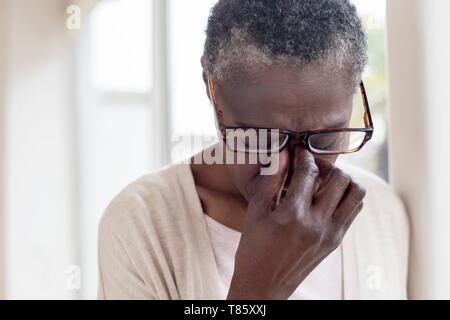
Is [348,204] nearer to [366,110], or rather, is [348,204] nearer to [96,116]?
[366,110]

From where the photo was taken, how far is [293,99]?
561 mm

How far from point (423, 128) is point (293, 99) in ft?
1.00

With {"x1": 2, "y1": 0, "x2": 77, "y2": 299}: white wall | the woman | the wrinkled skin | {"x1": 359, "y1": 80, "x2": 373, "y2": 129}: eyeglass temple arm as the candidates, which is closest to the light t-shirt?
the woman

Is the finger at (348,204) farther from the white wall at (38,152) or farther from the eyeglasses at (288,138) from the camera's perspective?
the white wall at (38,152)

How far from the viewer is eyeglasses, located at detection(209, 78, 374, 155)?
0.57 meters

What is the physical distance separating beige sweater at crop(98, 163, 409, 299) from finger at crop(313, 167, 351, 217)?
0.67 feet

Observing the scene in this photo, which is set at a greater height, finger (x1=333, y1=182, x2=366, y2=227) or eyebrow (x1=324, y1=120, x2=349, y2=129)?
eyebrow (x1=324, y1=120, x2=349, y2=129)

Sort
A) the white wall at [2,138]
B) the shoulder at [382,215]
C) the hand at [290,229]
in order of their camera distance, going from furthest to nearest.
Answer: the white wall at [2,138] → the shoulder at [382,215] → the hand at [290,229]

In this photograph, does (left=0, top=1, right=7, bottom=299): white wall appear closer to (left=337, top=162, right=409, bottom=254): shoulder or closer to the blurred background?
the blurred background

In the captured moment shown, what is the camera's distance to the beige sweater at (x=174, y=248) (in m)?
0.68

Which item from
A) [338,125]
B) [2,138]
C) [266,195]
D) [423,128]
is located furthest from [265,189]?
[2,138]

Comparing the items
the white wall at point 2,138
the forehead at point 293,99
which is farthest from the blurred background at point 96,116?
the forehead at point 293,99
